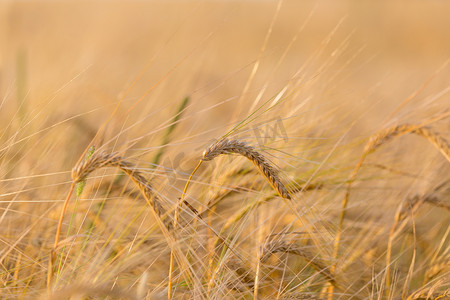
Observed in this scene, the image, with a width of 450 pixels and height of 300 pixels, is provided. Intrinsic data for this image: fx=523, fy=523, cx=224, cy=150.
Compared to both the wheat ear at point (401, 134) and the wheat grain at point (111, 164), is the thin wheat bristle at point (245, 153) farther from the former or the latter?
the wheat ear at point (401, 134)

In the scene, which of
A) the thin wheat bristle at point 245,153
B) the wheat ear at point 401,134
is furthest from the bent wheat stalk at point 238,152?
the wheat ear at point 401,134

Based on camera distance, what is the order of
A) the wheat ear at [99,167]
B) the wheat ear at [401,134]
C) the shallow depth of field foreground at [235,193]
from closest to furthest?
the wheat ear at [99,167] < the shallow depth of field foreground at [235,193] < the wheat ear at [401,134]

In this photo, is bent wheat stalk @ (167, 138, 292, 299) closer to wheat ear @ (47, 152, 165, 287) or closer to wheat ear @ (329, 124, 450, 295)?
wheat ear @ (47, 152, 165, 287)

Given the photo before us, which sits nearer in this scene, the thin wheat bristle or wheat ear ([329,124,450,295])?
the thin wheat bristle

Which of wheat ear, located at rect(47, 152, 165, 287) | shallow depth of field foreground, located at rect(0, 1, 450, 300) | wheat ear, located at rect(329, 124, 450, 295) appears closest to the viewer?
wheat ear, located at rect(47, 152, 165, 287)

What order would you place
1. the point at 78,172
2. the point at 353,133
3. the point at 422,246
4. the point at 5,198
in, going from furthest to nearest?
the point at 353,133, the point at 422,246, the point at 5,198, the point at 78,172

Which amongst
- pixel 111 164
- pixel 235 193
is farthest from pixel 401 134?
pixel 111 164

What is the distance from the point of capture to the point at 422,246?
49.8 inches

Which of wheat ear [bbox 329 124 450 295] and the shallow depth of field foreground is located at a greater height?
wheat ear [bbox 329 124 450 295]

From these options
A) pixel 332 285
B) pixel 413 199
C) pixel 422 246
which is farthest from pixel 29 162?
pixel 422 246

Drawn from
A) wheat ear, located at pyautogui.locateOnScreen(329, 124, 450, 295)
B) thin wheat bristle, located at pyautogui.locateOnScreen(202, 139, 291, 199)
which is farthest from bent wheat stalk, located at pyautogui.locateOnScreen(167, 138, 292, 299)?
wheat ear, located at pyautogui.locateOnScreen(329, 124, 450, 295)

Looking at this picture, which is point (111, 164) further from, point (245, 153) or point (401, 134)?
point (401, 134)

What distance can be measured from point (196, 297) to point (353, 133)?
1116 mm

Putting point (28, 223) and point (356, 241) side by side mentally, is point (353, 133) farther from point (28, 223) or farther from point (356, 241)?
point (28, 223)
